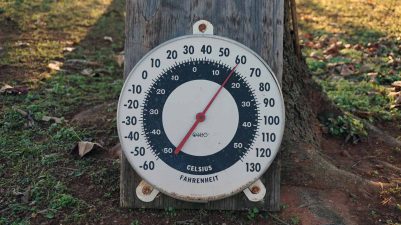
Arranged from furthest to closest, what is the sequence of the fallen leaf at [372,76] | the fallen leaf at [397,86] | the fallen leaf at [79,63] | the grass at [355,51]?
1. the fallen leaf at [79,63]
2. the fallen leaf at [372,76]
3. the fallen leaf at [397,86]
4. the grass at [355,51]

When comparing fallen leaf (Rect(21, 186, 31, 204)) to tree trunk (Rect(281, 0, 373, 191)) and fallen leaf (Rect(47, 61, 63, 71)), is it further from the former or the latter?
fallen leaf (Rect(47, 61, 63, 71))

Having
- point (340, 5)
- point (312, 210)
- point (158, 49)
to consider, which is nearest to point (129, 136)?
point (158, 49)

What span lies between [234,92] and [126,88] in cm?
52

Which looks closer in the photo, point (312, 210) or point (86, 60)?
point (312, 210)

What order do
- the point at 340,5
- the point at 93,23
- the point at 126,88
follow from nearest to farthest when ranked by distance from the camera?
the point at 126,88 < the point at 93,23 < the point at 340,5

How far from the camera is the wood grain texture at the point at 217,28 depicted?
271 centimetres

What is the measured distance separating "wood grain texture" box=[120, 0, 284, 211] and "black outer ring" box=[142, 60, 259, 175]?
197 millimetres

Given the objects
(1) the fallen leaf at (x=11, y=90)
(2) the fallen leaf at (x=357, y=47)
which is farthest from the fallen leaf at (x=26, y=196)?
(2) the fallen leaf at (x=357, y=47)

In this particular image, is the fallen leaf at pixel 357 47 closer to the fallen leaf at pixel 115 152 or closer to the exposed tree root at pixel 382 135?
the exposed tree root at pixel 382 135

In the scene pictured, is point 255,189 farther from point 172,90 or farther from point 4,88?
point 4,88

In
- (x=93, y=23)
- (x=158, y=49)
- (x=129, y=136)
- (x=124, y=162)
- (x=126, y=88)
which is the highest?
(x=158, y=49)

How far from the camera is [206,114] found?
8.52 ft

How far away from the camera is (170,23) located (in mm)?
2719

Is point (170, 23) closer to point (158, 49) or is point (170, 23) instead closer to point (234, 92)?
point (158, 49)
